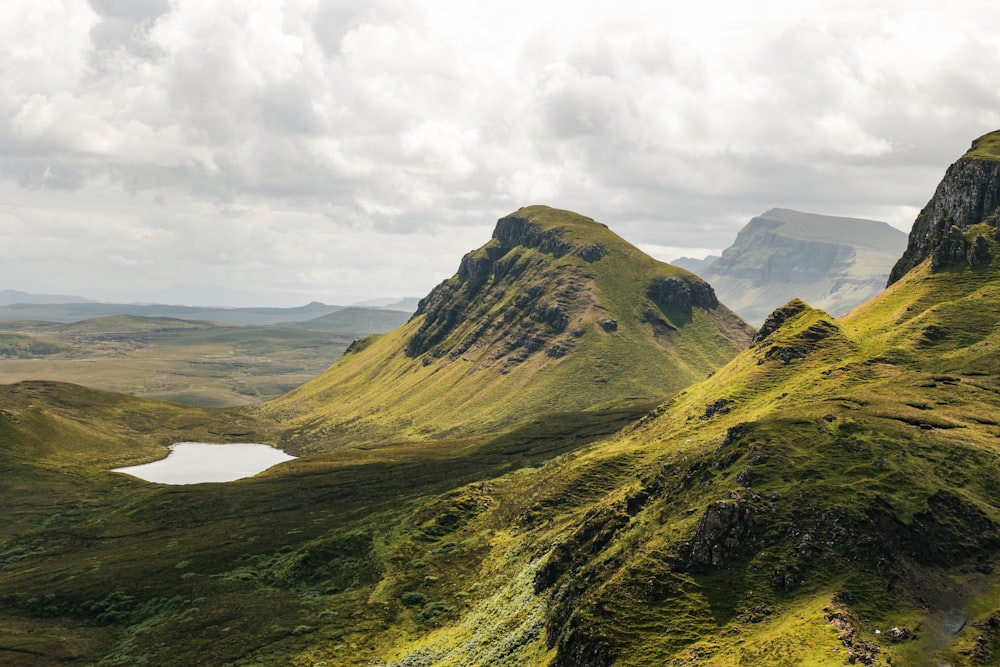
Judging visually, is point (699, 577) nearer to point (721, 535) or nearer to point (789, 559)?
point (721, 535)

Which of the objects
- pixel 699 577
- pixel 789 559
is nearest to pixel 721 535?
pixel 699 577

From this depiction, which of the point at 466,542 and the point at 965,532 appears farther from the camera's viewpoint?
the point at 466,542

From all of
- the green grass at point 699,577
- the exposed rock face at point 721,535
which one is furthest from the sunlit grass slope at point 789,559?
the green grass at point 699,577

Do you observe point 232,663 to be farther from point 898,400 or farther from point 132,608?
point 898,400

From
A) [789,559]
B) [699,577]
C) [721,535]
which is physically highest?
[721,535]

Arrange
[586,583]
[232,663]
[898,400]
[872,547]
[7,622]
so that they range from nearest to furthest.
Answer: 1. [872,547]
2. [586,583]
3. [232,663]
4. [898,400]
5. [7,622]

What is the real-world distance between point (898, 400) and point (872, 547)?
75.2 meters

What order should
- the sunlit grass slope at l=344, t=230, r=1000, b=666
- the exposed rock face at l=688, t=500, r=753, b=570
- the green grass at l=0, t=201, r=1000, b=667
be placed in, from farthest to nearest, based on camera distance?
the exposed rock face at l=688, t=500, r=753, b=570 < the green grass at l=0, t=201, r=1000, b=667 < the sunlit grass slope at l=344, t=230, r=1000, b=666

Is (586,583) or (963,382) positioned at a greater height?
(963,382)

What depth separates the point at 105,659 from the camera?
160 m

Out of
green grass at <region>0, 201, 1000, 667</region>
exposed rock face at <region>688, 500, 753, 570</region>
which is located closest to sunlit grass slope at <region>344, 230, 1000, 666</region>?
exposed rock face at <region>688, 500, 753, 570</region>

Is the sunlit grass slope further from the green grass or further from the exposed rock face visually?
the green grass

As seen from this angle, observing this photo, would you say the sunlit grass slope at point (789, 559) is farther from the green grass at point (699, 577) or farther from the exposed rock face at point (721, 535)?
the green grass at point (699, 577)

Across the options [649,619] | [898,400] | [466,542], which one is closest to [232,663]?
[466,542]
